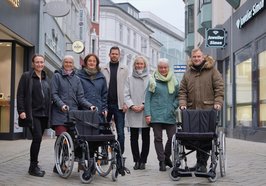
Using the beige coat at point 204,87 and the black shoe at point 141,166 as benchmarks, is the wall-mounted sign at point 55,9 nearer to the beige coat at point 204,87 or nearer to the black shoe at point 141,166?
the black shoe at point 141,166

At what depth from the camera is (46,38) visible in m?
17.3

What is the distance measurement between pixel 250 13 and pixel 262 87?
8.28 ft

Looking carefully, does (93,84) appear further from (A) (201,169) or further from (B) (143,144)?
(A) (201,169)

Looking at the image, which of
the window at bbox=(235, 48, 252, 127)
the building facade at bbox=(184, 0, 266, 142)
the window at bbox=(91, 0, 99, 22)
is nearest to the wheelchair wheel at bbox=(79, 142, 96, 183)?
the building facade at bbox=(184, 0, 266, 142)

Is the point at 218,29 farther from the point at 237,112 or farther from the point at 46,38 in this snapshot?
the point at 46,38

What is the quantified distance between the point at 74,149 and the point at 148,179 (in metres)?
1.12

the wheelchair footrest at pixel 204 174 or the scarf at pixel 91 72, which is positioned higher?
the scarf at pixel 91 72

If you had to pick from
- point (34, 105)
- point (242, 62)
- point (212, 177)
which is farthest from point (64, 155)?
point (242, 62)

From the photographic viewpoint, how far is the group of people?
7.45 meters

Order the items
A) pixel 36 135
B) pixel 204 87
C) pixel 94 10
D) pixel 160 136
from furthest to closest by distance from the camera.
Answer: pixel 94 10 → pixel 160 136 → pixel 204 87 → pixel 36 135

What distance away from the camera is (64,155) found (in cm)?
730

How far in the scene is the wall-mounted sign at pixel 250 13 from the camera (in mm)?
15752

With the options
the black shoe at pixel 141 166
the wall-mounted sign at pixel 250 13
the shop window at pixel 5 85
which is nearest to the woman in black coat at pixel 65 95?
the black shoe at pixel 141 166

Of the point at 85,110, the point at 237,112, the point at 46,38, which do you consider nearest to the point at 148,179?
the point at 85,110
